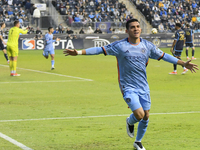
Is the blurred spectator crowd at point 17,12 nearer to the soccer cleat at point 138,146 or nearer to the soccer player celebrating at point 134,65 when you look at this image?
the soccer player celebrating at point 134,65

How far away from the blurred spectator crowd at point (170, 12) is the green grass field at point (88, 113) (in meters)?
27.1

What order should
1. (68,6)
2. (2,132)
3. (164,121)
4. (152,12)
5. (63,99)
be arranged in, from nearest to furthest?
(2,132)
(164,121)
(63,99)
(68,6)
(152,12)

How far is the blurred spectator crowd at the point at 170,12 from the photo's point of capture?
43.8 metres

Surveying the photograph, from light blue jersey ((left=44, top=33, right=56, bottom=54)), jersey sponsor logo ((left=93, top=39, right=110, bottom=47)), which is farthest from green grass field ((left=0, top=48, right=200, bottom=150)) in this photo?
jersey sponsor logo ((left=93, top=39, right=110, bottom=47))

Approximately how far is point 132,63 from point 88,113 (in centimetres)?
347

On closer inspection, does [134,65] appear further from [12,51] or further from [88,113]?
[12,51]

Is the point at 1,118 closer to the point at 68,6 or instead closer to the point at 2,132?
the point at 2,132

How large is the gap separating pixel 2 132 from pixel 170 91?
728cm

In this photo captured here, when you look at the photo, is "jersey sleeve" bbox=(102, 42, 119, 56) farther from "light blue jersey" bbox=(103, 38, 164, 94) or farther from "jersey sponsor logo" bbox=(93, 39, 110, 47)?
"jersey sponsor logo" bbox=(93, 39, 110, 47)

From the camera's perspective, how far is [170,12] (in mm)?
46750

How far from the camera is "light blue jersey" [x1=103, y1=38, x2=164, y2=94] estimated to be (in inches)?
254

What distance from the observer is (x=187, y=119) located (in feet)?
29.1

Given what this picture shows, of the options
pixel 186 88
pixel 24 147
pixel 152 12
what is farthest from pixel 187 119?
pixel 152 12

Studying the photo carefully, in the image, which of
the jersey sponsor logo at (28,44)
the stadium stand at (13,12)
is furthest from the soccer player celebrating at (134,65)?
the stadium stand at (13,12)
